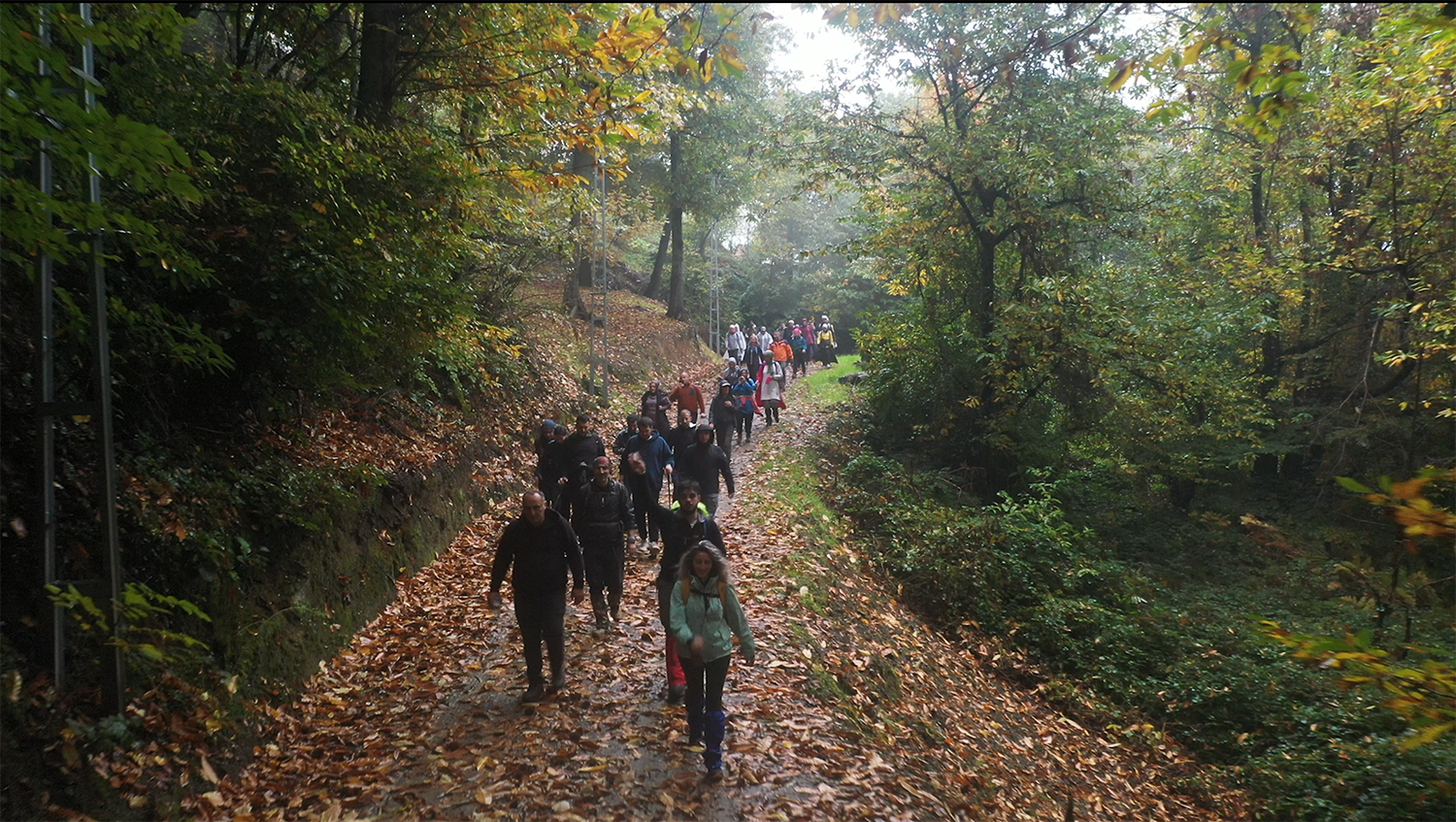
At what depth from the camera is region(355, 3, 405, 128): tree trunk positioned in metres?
8.91

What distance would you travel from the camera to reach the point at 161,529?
5906 mm

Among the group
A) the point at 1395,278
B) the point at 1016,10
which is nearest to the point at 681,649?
the point at 1016,10

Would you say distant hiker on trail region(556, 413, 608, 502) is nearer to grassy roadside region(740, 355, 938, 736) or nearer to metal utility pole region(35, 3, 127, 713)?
grassy roadside region(740, 355, 938, 736)

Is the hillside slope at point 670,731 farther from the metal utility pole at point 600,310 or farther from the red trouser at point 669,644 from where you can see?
the metal utility pole at point 600,310

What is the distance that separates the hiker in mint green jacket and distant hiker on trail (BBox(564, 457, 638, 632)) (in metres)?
2.08

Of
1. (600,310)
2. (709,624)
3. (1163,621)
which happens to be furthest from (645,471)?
(600,310)

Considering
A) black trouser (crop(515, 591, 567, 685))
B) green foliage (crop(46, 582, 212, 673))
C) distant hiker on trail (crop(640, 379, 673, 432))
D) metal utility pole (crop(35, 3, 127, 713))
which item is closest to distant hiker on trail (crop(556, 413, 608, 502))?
distant hiker on trail (crop(640, 379, 673, 432))

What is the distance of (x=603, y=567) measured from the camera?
8.08m

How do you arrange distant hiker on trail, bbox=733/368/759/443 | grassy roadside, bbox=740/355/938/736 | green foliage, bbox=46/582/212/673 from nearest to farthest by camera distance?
green foliage, bbox=46/582/212/673 < grassy roadside, bbox=740/355/938/736 < distant hiker on trail, bbox=733/368/759/443

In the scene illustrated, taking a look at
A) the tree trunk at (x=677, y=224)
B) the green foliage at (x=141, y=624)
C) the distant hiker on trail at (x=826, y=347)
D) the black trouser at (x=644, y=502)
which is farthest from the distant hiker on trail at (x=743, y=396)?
the distant hiker on trail at (x=826, y=347)

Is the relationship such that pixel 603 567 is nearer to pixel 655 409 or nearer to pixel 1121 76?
pixel 655 409

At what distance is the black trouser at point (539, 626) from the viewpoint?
6.81 metres

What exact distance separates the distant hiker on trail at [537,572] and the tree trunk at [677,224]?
21551 millimetres

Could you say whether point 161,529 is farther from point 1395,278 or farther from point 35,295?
point 1395,278
